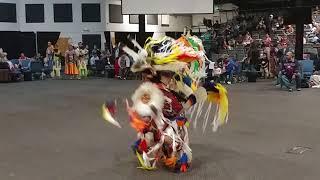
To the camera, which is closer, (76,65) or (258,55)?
(258,55)

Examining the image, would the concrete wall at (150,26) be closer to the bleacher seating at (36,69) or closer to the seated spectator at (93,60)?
the seated spectator at (93,60)

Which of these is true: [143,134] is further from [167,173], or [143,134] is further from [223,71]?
[223,71]

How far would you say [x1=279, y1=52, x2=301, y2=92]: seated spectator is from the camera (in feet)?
40.7

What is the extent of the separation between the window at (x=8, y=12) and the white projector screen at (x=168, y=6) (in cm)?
776

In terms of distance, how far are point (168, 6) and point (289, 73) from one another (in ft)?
22.5

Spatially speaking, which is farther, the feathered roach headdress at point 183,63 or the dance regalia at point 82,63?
the dance regalia at point 82,63

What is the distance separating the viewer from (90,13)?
2438 centimetres

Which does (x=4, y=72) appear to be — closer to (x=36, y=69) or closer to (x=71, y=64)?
(x=36, y=69)

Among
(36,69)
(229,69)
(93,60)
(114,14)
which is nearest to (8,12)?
(114,14)

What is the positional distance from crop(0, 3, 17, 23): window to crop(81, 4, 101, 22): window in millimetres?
3468

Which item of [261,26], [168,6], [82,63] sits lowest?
[82,63]

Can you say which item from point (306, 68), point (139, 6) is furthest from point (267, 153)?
point (139, 6)

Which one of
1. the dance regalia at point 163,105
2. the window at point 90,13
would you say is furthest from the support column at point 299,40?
the dance regalia at point 163,105

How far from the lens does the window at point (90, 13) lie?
24328 millimetres
